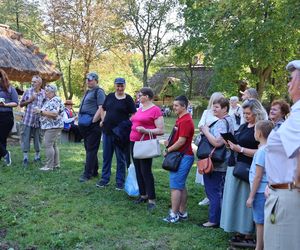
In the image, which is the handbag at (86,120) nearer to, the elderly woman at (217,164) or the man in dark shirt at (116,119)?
the man in dark shirt at (116,119)

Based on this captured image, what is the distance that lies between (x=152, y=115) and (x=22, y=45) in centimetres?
968

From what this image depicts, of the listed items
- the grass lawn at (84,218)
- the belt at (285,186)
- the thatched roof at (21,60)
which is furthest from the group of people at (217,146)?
the thatched roof at (21,60)

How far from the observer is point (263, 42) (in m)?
11.1

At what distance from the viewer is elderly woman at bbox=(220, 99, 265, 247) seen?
173 inches

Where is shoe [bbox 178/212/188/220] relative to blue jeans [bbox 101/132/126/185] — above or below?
below

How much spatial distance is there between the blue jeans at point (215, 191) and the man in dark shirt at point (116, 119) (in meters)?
1.98

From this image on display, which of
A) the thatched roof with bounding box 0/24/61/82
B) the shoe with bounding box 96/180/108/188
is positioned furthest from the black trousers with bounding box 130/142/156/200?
the thatched roof with bounding box 0/24/61/82

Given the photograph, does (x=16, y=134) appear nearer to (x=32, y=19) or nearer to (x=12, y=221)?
(x=12, y=221)

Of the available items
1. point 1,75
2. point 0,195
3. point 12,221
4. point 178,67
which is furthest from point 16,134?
point 178,67

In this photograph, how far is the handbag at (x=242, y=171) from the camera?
14.3 feet

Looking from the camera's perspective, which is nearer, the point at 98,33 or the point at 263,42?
the point at 263,42

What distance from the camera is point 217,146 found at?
4855 millimetres

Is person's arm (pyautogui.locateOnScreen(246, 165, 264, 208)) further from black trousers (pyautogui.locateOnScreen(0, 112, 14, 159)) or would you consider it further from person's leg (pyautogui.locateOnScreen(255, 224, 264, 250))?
black trousers (pyautogui.locateOnScreen(0, 112, 14, 159))

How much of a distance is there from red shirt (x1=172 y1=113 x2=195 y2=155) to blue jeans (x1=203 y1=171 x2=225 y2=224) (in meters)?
0.44
